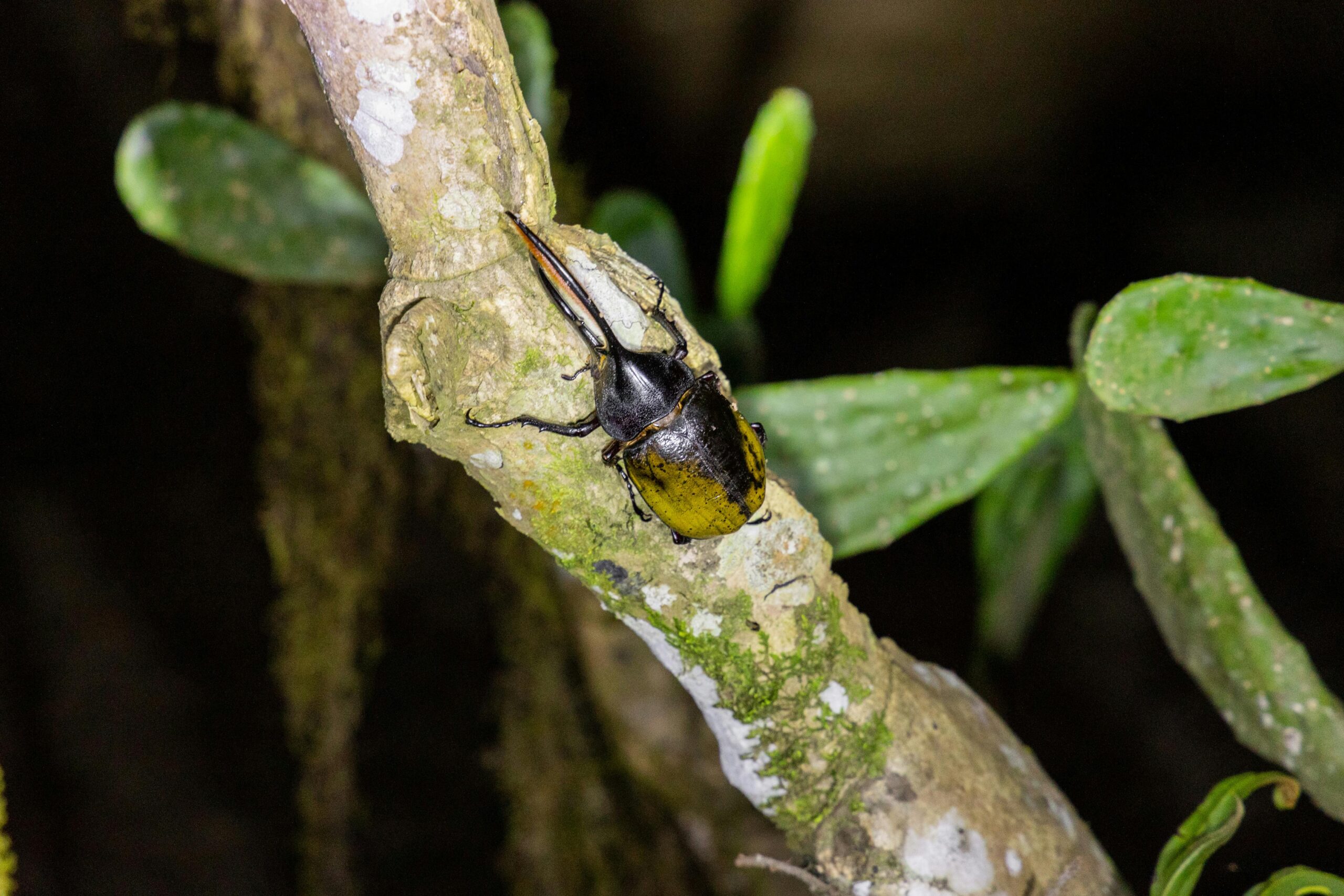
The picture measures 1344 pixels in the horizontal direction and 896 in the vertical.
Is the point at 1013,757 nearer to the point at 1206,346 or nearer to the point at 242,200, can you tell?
the point at 1206,346

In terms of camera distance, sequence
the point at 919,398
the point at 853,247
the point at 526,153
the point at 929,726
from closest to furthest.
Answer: the point at 526,153, the point at 929,726, the point at 919,398, the point at 853,247

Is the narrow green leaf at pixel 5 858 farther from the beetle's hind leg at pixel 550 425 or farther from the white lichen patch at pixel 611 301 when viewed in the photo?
the white lichen patch at pixel 611 301

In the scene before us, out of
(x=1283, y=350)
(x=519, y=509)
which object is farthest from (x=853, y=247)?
(x=519, y=509)

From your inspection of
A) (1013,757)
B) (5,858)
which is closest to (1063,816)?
(1013,757)

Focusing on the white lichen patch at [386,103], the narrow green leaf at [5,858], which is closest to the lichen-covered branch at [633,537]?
the white lichen patch at [386,103]

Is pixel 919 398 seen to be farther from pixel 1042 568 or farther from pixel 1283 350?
pixel 1042 568

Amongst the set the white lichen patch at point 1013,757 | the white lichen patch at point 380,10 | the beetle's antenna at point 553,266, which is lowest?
the white lichen patch at point 1013,757
